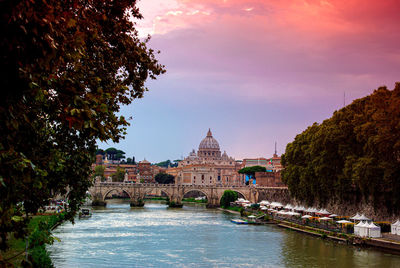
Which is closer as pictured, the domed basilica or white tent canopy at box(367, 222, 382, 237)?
white tent canopy at box(367, 222, 382, 237)

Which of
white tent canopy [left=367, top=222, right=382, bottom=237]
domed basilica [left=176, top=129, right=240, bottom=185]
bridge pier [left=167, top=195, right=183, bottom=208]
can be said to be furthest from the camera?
domed basilica [left=176, top=129, right=240, bottom=185]

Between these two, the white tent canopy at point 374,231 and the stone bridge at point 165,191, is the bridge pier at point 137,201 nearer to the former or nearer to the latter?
the stone bridge at point 165,191

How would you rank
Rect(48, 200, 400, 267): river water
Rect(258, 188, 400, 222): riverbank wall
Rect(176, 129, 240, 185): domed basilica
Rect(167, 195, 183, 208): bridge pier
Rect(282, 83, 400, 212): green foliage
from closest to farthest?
Rect(48, 200, 400, 267): river water → Rect(282, 83, 400, 212): green foliage → Rect(258, 188, 400, 222): riverbank wall → Rect(167, 195, 183, 208): bridge pier → Rect(176, 129, 240, 185): domed basilica

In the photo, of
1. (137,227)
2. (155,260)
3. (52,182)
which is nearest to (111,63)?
(52,182)

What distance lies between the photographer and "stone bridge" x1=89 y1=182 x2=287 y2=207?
258ft

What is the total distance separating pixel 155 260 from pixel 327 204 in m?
24.1

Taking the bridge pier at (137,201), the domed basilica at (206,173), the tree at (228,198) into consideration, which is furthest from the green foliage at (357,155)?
the domed basilica at (206,173)

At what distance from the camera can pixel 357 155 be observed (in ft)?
122

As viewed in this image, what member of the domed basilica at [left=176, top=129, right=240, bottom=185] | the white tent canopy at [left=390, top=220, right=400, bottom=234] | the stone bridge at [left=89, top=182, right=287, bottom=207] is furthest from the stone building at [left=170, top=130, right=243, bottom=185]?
the white tent canopy at [left=390, top=220, right=400, bottom=234]

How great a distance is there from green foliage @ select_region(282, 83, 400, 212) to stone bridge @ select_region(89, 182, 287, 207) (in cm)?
3295

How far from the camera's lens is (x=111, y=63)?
12.1 metres

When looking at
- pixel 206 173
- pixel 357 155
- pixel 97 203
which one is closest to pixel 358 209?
pixel 357 155

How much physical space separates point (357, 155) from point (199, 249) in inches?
593

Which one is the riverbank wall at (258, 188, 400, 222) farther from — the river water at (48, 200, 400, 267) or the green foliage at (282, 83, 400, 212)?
the river water at (48, 200, 400, 267)
